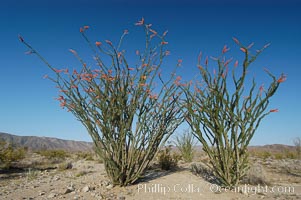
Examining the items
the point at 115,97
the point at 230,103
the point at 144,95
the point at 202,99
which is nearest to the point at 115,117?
the point at 115,97

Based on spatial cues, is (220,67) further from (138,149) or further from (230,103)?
(138,149)

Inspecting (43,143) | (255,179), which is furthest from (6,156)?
(43,143)

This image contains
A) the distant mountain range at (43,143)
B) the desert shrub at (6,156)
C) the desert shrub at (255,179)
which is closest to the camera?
the desert shrub at (255,179)

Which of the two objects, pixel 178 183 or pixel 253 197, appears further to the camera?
pixel 178 183

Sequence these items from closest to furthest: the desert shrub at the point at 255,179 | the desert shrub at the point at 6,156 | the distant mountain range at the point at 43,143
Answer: the desert shrub at the point at 255,179
the desert shrub at the point at 6,156
the distant mountain range at the point at 43,143

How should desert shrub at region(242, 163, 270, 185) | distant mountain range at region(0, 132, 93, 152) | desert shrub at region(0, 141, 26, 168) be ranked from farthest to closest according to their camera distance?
distant mountain range at region(0, 132, 93, 152) < desert shrub at region(0, 141, 26, 168) < desert shrub at region(242, 163, 270, 185)

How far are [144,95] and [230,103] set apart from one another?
1.75 meters

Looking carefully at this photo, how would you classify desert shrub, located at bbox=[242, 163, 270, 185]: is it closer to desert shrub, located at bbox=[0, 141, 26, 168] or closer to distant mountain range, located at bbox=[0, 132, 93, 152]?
desert shrub, located at bbox=[0, 141, 26, 168]

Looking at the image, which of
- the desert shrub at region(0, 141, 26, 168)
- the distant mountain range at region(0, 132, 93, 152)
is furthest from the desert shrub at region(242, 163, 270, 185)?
the distant mountain range at region(0, 132, 93, 152)

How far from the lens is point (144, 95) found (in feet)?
18.1

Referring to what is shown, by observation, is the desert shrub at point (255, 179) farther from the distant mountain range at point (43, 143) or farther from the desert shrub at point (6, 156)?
the distant mountain range at point (43, 143)

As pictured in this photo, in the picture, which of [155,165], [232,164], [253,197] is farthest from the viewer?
[155,165]

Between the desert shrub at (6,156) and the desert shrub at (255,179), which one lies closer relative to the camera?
the desert shrub at (255,179)

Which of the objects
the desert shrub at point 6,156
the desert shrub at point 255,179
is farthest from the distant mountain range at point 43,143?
the desert shrub at point 255,179
